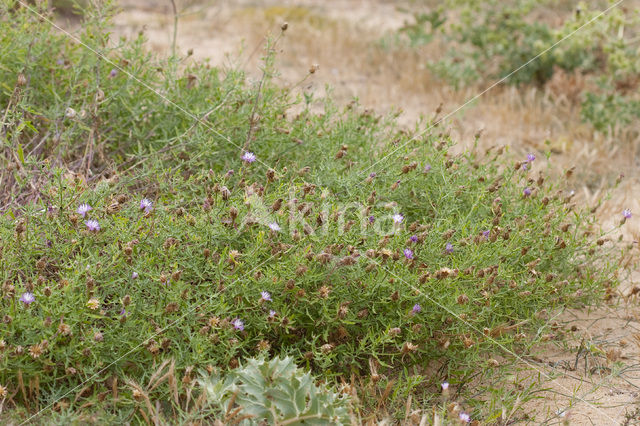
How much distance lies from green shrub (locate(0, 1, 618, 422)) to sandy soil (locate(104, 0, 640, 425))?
243mm

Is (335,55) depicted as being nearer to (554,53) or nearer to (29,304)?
(554,53)

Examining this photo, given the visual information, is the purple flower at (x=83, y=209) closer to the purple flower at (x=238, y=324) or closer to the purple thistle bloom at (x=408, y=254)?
the purple flower at (x=238, y=324)

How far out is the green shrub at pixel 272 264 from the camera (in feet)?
8.00

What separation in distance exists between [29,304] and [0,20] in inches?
100

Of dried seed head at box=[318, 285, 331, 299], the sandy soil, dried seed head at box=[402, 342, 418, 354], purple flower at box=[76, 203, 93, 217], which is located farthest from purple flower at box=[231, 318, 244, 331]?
the sandy soil

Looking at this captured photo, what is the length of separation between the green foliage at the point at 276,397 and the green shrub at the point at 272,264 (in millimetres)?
137

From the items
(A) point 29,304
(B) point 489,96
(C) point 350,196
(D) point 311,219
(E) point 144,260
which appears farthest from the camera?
(B) point 489,96

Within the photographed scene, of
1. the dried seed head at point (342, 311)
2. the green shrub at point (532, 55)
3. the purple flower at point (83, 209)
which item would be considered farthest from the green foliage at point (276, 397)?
the green shrub at point (532, 55)

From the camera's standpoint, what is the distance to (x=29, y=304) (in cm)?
241

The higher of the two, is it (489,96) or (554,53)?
(554,53)

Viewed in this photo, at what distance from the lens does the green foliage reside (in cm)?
225

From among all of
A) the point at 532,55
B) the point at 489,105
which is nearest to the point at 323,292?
the point at 489,105

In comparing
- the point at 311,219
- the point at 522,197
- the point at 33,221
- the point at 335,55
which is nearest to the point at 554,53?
the point at 335,55

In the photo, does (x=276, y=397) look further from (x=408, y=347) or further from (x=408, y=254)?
(x=408, y=254)
